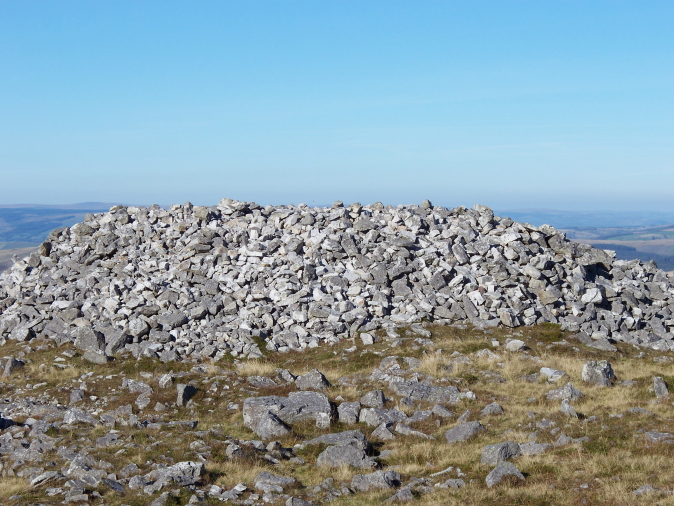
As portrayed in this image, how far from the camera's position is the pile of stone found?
2667cm

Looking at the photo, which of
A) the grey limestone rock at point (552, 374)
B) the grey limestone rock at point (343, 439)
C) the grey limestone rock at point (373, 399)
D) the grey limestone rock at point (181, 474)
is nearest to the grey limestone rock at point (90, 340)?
the grey limestone rock at point (373, 399)

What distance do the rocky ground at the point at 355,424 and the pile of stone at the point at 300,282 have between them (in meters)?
1.27

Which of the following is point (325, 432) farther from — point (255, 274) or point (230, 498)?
point (255, 274)

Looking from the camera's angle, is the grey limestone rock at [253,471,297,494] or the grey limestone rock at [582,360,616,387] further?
the grey limestone rock at [582,360,616,387]

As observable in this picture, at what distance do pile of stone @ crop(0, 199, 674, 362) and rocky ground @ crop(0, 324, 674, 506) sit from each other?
1273mm

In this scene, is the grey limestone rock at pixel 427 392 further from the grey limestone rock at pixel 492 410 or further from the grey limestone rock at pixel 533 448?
the grey limestone rock at pixel 533 448

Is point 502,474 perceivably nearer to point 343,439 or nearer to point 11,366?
point 343,439

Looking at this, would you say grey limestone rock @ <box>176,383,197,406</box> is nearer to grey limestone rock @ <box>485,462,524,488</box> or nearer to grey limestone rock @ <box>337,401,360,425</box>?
grey limestone rock @ <box>337,401,360,425</box>

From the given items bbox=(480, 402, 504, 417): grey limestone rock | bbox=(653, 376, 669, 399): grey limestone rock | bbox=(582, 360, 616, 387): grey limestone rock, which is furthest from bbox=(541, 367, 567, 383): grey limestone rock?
bbox=(480, 402, 504, 417): grey limestone rock

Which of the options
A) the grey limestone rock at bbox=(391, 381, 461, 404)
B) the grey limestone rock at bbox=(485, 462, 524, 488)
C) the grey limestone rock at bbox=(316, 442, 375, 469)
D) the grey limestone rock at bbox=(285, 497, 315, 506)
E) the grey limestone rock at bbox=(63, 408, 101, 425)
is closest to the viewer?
the grey limestone rock at bbox=(285, 497, 315, 506)

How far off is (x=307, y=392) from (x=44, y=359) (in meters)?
13.5

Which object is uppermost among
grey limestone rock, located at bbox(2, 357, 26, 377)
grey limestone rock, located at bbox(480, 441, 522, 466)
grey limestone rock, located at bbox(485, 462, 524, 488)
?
grey limestone rock, located at bbox(485, 462, 524, 488)

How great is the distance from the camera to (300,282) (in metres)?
29.1

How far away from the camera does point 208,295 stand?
93.8 ft
